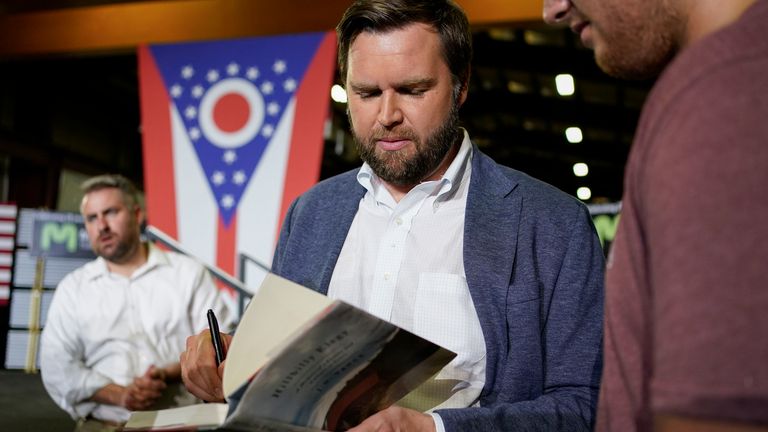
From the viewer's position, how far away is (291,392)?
0.86 meters

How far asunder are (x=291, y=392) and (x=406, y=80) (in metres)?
0.73

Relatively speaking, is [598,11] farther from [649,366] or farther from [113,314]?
[113,314]

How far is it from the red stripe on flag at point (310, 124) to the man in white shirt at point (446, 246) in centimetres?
215

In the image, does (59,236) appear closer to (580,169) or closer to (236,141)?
(236,141)

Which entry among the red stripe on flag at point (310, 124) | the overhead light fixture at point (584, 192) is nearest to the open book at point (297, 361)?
the red stripe on flag at point (310, 124)

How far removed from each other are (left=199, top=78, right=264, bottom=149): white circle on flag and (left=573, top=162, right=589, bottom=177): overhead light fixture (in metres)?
10.9

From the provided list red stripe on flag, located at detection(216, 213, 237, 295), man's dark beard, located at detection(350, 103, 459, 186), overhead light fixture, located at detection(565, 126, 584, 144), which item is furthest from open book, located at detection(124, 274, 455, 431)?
overhead light fixture, located at detection(565, 126, 584, 144)

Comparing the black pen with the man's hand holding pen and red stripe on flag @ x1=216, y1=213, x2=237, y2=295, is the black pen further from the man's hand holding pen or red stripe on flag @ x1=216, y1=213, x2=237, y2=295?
red stripe on flag @ x1=216, y1=213, x2=237, y2=295

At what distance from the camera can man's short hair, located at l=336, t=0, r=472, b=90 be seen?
140 centimetres

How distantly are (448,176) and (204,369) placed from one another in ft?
2.04

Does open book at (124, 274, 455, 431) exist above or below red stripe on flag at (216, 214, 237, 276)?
above

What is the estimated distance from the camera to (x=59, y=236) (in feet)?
25.6

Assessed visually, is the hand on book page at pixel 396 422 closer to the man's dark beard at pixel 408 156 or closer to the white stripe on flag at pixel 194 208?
the man's dark beard at pixel 408 156

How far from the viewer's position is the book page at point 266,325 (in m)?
0.81
